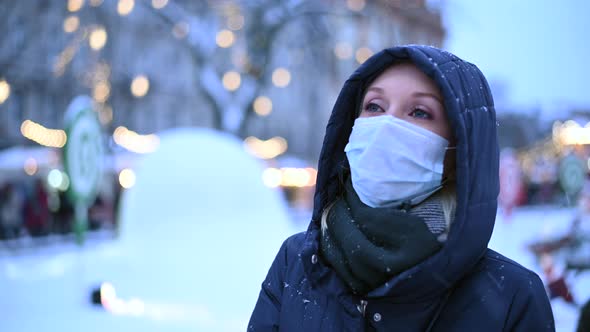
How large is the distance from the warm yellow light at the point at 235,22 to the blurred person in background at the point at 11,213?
7495 millimetres

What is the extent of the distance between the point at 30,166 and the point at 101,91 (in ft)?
14.7

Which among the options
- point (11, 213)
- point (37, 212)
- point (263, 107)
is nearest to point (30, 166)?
point (37, 212)

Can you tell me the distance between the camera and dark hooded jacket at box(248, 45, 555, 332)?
63.9 inches

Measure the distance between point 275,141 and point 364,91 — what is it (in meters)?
35.8

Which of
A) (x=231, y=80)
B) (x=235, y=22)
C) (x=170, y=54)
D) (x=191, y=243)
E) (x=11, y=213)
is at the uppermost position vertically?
(x=170, y=54)

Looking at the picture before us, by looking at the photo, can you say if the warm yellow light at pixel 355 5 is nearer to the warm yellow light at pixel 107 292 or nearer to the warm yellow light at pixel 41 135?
the warm yellow light at pixel 41 135

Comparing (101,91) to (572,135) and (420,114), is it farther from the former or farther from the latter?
(420,114)

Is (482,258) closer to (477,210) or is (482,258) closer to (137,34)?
(477,210)

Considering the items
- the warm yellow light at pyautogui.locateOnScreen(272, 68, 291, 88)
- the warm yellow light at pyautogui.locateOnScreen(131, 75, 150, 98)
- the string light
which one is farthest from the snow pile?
the warm yellow light at pyautogui.locateOnScreen(131, 75, 150, 98)

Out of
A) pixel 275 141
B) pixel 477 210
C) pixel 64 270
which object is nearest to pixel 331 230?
pixel 477 210

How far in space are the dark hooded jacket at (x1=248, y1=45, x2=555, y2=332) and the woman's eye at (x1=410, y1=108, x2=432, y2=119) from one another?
9cm

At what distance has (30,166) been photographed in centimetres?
1664

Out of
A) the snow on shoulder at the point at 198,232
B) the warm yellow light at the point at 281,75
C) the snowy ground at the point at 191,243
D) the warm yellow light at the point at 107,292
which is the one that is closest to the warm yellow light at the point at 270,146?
the warm yellow light at the point at 281,75

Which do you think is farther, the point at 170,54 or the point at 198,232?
the point at 170,54
